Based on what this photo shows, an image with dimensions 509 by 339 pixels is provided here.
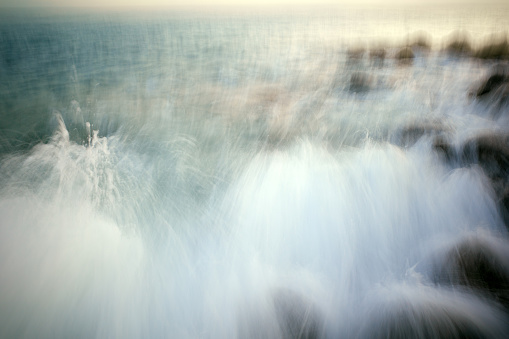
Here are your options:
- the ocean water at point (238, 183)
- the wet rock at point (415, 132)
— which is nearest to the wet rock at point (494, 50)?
the ocean water at point (238, 183)

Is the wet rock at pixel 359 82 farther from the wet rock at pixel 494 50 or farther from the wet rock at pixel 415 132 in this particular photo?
the wet rock at pixel 494 50

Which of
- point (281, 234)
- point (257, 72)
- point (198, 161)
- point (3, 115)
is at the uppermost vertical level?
point (257, 72)

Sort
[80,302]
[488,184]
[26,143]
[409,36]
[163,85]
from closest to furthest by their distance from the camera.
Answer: [80,302] → [26,143] → [163,85] → [488,184] → [409,36]

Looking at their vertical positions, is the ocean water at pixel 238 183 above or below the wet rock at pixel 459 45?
below

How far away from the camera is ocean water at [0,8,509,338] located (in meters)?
1.15

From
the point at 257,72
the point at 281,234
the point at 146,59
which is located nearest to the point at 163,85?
the point at 146,59

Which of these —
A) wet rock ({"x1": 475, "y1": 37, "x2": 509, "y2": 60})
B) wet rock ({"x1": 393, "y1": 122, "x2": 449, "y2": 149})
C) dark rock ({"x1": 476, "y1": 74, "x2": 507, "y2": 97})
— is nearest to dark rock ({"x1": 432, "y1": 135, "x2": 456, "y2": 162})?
wet rock ({"x1": 393, "y1": 122, "x2": 449, "y2": 149})

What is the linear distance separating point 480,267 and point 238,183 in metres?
1.16

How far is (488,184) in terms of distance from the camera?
61.2 inches

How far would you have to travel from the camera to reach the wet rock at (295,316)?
3.72 ft

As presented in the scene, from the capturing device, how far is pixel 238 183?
136 cm

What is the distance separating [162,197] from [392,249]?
1.07 m

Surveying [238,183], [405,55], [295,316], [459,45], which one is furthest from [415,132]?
[295,316]

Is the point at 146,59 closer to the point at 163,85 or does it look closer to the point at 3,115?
the point at 163,85
